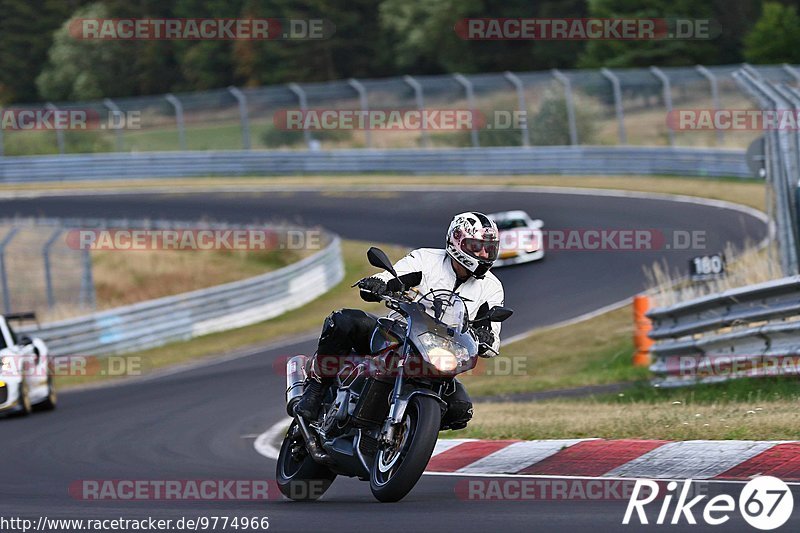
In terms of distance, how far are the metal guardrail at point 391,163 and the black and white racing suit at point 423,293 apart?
2701 cm

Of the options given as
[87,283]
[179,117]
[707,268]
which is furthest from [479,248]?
[179,117]

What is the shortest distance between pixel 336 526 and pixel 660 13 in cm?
5645

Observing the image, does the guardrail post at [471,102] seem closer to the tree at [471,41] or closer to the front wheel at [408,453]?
the tree at [471,41]

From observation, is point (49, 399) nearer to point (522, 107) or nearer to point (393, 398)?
point (393, 398)

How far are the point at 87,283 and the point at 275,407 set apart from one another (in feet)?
27.9

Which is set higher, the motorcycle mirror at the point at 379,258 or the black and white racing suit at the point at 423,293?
the motorcycle mirror at the point at 379,258

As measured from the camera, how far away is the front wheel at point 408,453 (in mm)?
7328

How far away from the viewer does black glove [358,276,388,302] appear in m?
7.89

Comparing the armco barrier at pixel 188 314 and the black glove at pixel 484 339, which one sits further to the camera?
the armco barrier at pixel 188 314

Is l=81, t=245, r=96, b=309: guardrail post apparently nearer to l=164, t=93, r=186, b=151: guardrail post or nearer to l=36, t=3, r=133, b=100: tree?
l=164, t=93, r=186, b=151: guardrail post

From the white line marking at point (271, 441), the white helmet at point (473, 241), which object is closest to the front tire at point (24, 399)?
the white line marking at point (271, 441)

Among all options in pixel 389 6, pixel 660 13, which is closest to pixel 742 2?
pixel 660 13

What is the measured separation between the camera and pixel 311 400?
8688 millimetres

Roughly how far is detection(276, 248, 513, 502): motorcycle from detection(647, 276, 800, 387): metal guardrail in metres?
5.15
